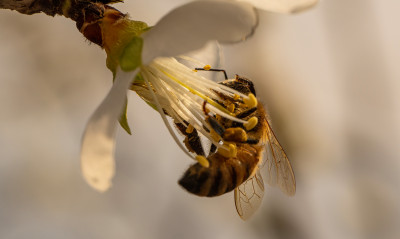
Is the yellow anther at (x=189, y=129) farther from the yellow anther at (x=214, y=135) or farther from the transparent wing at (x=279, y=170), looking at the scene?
the transparent wing at (x=279, y=170)

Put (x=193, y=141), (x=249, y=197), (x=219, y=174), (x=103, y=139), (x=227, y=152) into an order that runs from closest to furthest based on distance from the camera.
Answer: (x=103, y=139) → (x=219, y=174) → (x=227, y=152) → (x=193, y=141) → (x=249, y=197)

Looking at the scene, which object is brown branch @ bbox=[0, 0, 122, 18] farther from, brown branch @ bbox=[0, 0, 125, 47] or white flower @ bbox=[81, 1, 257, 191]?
white flower @ bbox=[81, 1, 257, 191]

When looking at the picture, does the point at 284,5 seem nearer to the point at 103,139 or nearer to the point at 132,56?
the point at 132,56

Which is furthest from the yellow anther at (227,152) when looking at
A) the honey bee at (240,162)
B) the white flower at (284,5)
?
the white flower at (284,5)

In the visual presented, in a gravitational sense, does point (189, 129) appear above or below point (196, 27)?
below

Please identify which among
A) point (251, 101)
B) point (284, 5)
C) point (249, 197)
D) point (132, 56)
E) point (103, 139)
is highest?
point (284, 5)

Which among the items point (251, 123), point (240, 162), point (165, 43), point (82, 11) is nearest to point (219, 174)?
point (240, 162)

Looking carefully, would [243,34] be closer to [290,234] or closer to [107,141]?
[107,141]

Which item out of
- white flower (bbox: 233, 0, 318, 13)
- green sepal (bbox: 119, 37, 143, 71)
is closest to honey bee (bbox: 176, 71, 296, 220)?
green sepal (bbox: 119, 37, 143, 71)
